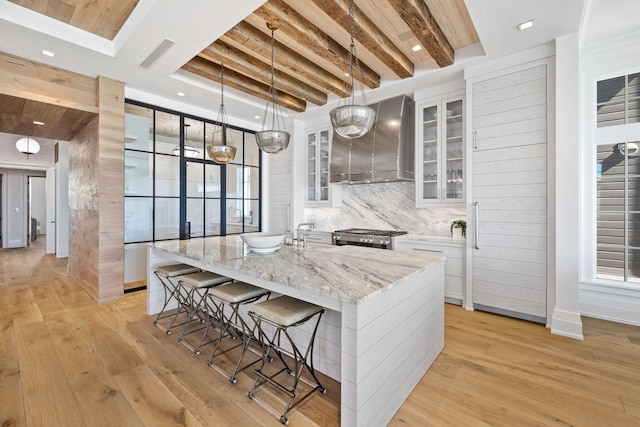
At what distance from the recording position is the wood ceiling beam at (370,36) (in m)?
2.43

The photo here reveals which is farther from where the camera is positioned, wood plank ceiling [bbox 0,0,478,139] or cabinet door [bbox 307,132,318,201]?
cabinet door [bbox 307,132,318,201]

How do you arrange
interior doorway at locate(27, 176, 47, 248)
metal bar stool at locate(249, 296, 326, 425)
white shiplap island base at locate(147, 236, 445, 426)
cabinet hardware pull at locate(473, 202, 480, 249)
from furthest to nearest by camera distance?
1. interior doorway at locate(27, 176, 47, 248)
2. cabinet hardware pull at locate(473, 202, 480, 249)
3. metal bar stool at locate(249, 296, 326, 425)
4. white shiplap island base at locate(147, 236, 445, 426)

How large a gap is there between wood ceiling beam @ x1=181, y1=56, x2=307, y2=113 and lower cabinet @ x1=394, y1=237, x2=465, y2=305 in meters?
2.85

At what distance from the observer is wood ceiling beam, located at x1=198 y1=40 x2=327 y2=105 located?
315cm

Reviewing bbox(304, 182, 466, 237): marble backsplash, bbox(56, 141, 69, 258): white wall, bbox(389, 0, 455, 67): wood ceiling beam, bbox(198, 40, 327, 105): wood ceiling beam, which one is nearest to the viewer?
bbox(389, 0, 455, 67): wood ceiling beam

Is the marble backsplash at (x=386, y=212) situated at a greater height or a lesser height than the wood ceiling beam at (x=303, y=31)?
lesser

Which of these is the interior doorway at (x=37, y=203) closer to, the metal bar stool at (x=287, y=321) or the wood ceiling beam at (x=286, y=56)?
the wood ceiling beam at (x=286, y=56)

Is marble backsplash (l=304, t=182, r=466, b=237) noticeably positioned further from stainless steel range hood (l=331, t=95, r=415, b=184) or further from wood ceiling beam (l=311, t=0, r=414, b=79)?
wood ceiling beam (l=311, t=0, r=414, b=79)

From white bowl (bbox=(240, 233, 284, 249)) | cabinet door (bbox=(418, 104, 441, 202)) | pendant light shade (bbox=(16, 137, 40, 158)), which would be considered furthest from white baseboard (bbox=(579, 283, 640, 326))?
pendant light shade (bbox=(16, 137, 40, 158))

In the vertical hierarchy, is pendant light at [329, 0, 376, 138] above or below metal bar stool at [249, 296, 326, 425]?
above

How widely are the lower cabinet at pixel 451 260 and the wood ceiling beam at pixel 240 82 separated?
2846 millimetres

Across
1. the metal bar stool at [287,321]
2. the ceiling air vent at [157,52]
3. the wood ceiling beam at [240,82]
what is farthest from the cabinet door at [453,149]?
the ceiling air vent at [157,52]

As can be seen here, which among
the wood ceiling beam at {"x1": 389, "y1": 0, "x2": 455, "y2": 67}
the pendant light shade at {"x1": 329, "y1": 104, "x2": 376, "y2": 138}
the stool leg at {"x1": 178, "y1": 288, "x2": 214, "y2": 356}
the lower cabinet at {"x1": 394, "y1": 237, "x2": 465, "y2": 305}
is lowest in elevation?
the stool leg at {"x1": 178, "y1": 288, "x2": 214, "y2": 356}

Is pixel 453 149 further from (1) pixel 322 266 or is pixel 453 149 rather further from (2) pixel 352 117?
(1) pixel 322 266
